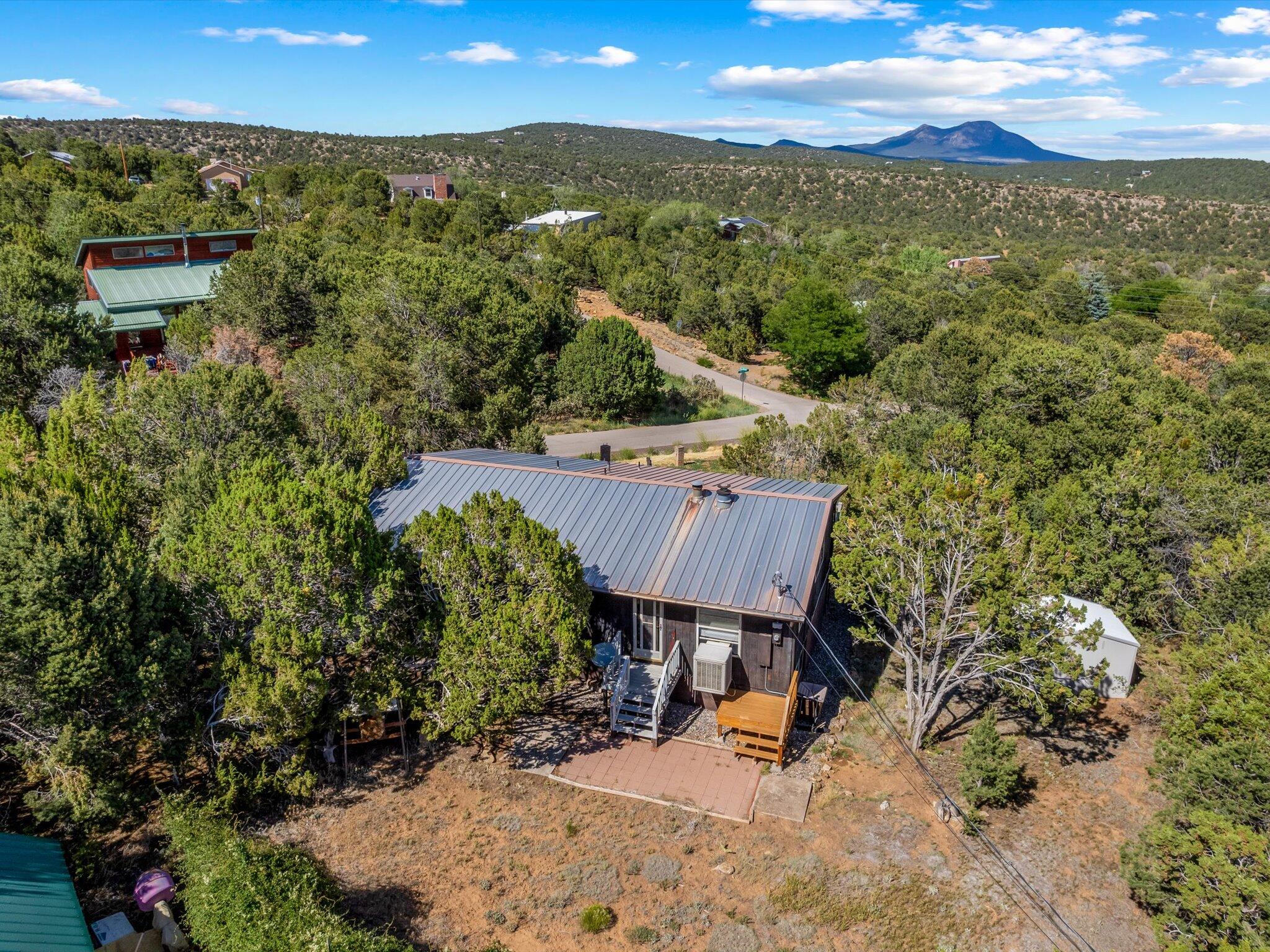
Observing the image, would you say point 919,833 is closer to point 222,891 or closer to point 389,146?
point 222,891

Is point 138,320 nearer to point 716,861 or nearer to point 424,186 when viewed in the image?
point 716,861

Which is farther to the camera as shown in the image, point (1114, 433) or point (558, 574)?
point (1114, 433)

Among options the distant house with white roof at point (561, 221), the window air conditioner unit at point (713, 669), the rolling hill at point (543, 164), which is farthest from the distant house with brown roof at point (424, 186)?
the window air conditioner unit at point (713, 669)

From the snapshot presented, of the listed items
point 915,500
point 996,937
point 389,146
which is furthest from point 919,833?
point 389,146

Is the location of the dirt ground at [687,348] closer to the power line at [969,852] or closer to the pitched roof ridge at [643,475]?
the pitched roof ridge at [643,475]

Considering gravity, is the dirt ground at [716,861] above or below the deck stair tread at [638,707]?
below

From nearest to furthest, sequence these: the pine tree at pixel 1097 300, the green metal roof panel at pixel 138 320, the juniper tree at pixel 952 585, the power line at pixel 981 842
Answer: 1. the power line at pixel 981 842
2. the juniper tree at pixel 952 585
3. the green metal roof panel at pixel 138 320
4. the pine tree at pixel 1097 300

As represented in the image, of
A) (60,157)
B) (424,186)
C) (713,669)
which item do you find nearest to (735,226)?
(424,186)
